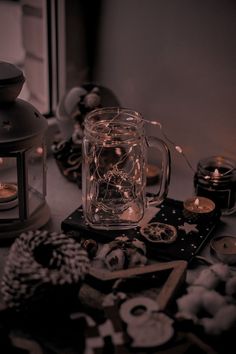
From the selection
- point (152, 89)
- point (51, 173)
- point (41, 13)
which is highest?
point (41, 13)

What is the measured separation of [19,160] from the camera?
0.91 meters

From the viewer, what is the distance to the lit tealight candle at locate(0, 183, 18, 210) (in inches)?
38.5

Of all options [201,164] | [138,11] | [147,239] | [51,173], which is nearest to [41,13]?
[138,11]

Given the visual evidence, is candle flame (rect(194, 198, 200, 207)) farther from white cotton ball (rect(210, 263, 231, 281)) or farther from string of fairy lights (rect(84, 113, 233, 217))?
white cotton ball (rect(210, 263, 231, 281))

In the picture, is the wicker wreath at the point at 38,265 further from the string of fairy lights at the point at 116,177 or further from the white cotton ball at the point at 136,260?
the string of fairy lights at the point at 116,177

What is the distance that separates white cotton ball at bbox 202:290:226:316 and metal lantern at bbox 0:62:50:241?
1.07 feet

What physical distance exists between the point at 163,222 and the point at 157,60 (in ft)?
1.22

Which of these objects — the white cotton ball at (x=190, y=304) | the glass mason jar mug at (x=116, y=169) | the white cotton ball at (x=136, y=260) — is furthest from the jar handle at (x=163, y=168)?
the white cotton ball at (x=190, y=304)

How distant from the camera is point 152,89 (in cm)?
123

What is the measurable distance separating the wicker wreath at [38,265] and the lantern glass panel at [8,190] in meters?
0.18

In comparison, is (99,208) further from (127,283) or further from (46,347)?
(46,347)

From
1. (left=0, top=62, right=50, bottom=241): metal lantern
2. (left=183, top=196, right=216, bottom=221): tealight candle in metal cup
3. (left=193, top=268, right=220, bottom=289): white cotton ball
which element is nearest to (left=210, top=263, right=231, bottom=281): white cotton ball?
(left=193, top=268, right=220, bottom=289): white cotton ball

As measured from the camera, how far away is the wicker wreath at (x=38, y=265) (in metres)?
0.74

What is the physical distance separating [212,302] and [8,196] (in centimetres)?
39
